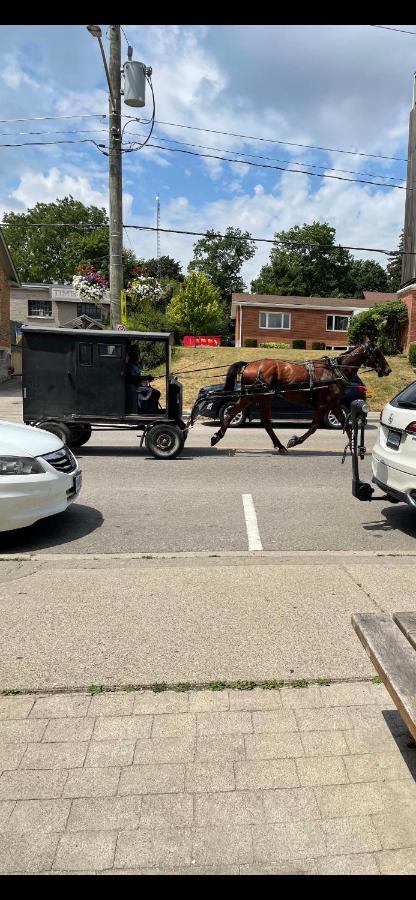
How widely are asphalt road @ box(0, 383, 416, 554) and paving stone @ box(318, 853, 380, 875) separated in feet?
12.4

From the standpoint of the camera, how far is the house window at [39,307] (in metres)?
50.3

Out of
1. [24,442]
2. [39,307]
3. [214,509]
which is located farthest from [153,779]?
[39,307]

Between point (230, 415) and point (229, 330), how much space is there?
64708mm

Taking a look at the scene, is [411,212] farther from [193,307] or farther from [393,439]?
[393,439]

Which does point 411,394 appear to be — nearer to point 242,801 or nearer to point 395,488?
point 395,488

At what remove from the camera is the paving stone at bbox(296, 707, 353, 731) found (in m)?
2.88

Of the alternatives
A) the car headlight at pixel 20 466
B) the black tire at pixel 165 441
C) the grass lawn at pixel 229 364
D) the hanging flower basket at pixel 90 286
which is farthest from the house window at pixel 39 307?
the car headlight at pixel 20 466

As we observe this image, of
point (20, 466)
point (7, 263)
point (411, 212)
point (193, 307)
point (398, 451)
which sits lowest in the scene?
point (20, 466)

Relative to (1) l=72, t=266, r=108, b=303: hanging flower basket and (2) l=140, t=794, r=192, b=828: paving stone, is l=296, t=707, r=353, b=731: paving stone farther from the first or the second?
(1) l=72, t=266, r=108, b=303: hanging flower basket

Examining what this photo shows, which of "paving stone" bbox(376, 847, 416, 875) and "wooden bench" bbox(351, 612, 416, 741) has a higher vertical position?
"wooden bench" bbox(351, 612, 416, 741)

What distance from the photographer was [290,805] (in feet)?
7.84

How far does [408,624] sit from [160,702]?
4.24 ft

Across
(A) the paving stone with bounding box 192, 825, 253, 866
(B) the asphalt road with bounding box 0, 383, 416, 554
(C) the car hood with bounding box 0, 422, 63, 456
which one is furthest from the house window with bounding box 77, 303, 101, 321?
(A) the paving stone with bounding box 192, 825, 253, 866

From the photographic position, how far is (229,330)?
74.9 metres
